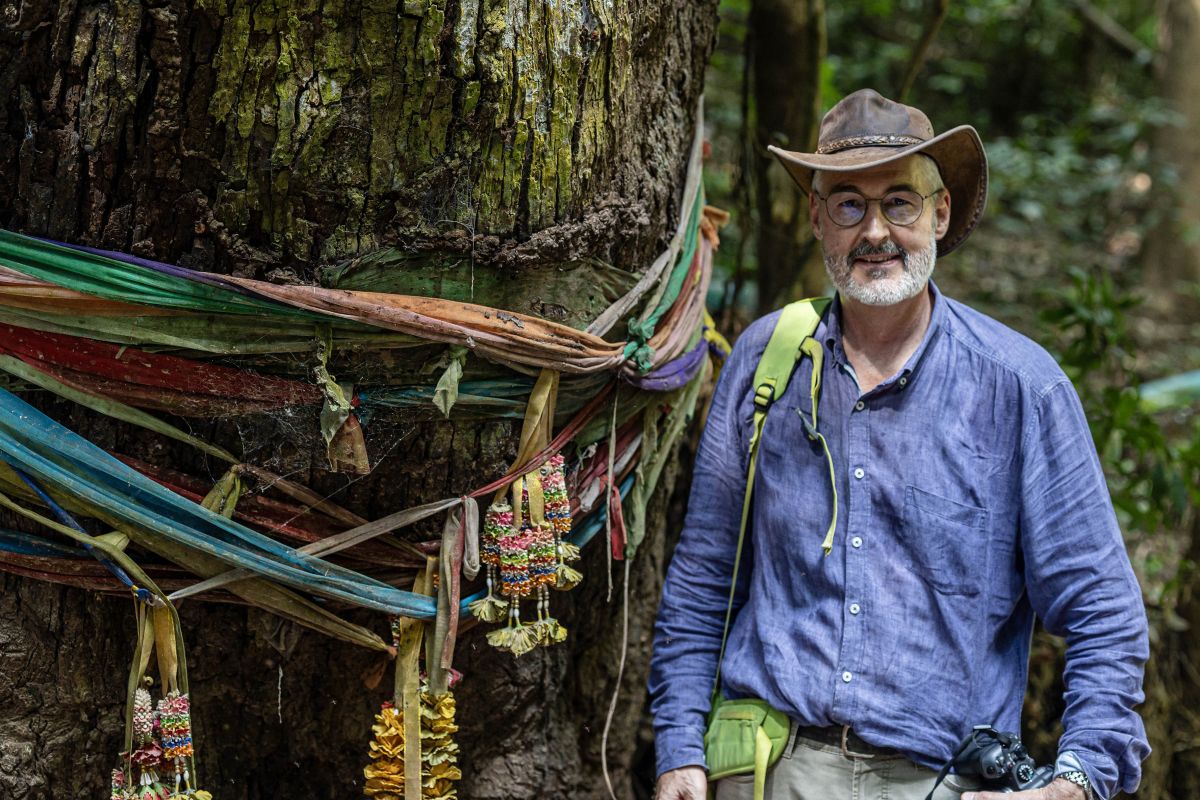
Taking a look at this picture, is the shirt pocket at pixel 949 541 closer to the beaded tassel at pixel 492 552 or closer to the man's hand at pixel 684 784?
the man's hand at pixel 684 784

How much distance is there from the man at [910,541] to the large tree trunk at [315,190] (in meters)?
0.43

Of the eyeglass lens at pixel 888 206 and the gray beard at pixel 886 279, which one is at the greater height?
the eyeglass lens at pixel 888 206

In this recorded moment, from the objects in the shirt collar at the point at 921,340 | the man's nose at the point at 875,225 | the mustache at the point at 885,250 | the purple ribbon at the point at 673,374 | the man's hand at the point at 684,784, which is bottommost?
the man's hand at the point at 684,784

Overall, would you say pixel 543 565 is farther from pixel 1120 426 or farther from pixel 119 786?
pixel 1120 426

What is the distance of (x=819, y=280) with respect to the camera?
4.07 metres

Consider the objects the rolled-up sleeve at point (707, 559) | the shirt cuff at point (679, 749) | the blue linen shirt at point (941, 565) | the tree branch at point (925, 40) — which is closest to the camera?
the blue linen shirt at point (941, 565)

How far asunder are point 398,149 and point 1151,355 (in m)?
7.13

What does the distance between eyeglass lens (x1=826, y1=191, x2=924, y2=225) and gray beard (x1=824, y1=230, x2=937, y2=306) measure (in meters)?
0.06

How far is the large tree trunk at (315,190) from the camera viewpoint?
2078 mm

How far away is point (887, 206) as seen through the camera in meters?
2.34

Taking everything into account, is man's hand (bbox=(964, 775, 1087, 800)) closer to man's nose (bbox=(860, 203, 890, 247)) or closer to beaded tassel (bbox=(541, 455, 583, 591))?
beaded tassel (bbox=(541, 455, 583, 591))

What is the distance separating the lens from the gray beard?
2.29 meters

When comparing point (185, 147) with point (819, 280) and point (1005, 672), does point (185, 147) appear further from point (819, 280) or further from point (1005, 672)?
point (819, 280)

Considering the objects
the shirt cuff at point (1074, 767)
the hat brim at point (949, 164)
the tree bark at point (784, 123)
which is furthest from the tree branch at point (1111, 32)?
the shirt cuff at point (1074, 767)
